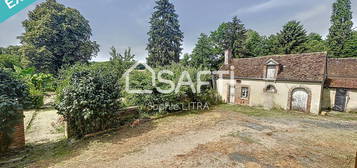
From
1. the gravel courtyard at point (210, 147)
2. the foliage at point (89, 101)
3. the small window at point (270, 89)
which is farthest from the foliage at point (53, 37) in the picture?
the small window at point (270, 89)

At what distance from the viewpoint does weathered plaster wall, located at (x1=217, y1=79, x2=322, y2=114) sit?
12.6 meters

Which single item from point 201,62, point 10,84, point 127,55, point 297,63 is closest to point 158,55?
point 201,62

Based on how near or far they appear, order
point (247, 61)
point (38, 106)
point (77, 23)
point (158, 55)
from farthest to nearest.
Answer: point (158, 55), point (77, 23), point (247, 61), point (38, 106)

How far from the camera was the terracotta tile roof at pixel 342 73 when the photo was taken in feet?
45.8

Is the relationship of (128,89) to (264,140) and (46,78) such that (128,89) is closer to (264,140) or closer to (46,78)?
(264,140)

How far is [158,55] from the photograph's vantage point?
31.0 m

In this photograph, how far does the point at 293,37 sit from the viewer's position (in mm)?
25984

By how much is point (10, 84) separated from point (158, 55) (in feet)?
85.4

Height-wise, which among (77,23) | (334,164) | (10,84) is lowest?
(334,164)

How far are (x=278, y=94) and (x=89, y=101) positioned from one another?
50.3ft

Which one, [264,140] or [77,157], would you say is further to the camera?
[264,140]

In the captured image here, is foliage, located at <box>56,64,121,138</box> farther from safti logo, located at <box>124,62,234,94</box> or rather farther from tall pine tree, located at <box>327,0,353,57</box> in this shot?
tall pine tree, located at <box>327,0,353,57</box>

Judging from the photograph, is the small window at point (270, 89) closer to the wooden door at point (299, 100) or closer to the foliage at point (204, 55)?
the wooden door at point (299, 100)

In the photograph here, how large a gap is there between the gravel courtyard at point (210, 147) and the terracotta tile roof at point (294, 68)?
5.07 meters
